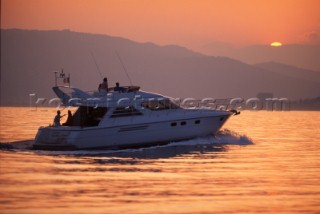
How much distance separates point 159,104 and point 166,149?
7.51ft

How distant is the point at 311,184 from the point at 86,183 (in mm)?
7451

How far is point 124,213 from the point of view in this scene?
59.3ft

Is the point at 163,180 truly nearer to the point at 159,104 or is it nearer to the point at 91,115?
the point at 91,115

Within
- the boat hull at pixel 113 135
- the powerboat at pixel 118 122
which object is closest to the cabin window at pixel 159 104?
the powerboat at pixel 118 122

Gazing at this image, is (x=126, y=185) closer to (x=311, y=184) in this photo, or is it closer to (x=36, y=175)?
(x=36, y=175)

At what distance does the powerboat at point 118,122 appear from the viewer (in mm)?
32500

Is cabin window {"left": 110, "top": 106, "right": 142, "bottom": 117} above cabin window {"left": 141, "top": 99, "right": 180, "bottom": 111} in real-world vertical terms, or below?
below

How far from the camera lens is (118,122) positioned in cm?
3281

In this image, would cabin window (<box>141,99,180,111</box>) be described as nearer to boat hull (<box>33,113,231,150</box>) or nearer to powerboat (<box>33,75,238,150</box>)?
powerboat (<box>33,75,238,150</box>)

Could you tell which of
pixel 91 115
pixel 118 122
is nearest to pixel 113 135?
pixel 118 122

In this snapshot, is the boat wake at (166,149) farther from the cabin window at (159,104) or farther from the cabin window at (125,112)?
the cabin window at (159,104)

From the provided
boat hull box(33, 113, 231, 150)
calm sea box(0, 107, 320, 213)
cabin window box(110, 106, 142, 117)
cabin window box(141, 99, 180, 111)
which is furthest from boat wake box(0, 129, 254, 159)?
cabin window box(141, 99, 180, 111)

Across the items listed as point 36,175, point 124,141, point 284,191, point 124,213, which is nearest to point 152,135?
point 124,141

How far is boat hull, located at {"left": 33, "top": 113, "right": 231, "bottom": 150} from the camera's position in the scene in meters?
32.4
